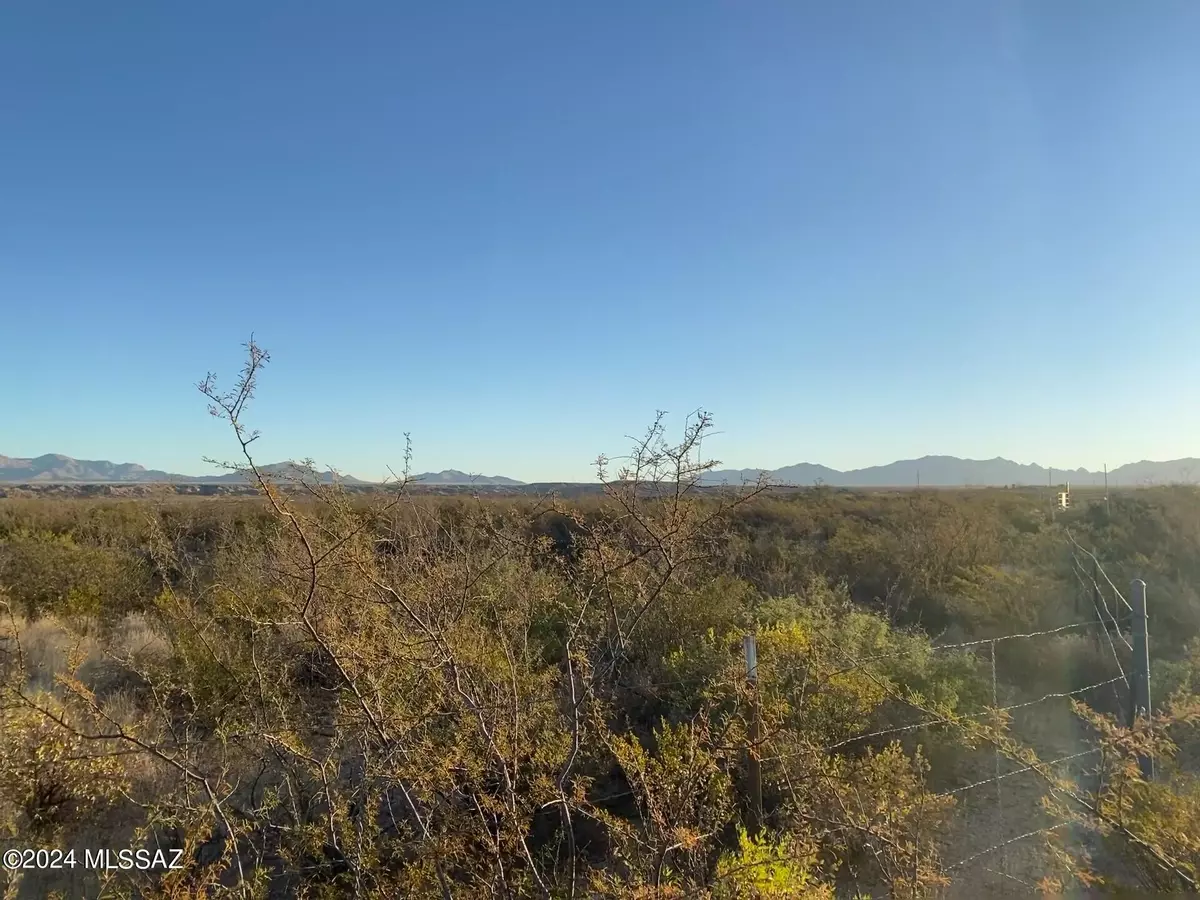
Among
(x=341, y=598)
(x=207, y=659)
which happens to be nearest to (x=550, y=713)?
(x=341, y=598)

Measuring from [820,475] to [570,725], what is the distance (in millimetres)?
14690

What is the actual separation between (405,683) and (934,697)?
15.2 ft

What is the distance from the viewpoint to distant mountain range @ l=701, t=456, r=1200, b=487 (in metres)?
3.41

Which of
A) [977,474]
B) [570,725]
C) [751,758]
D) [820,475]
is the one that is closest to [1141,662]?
[751,758]

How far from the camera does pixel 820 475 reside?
18.0 m

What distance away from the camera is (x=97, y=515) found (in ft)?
60.3

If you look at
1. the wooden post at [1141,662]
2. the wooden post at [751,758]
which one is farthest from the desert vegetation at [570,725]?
the wooden post at [1141,662]

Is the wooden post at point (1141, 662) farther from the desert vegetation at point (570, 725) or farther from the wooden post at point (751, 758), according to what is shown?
the wooden post at point (751, 758)

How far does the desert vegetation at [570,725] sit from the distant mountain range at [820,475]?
24 cm

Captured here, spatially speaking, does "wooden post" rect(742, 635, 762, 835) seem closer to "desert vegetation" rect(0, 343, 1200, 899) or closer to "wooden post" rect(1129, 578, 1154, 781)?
"desert vegetation" rect(0, 343, 1200, 899)

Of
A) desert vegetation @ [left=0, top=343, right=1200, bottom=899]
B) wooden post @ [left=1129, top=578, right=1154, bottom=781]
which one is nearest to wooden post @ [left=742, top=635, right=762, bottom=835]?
desert vegetation @ [left=0, top=343, right=1200, bottom=899]

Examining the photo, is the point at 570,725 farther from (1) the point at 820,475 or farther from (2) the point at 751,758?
→ (1) the point at 820,475

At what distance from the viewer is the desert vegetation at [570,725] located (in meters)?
2.88

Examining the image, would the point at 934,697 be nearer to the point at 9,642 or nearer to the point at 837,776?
the point at 837,776
